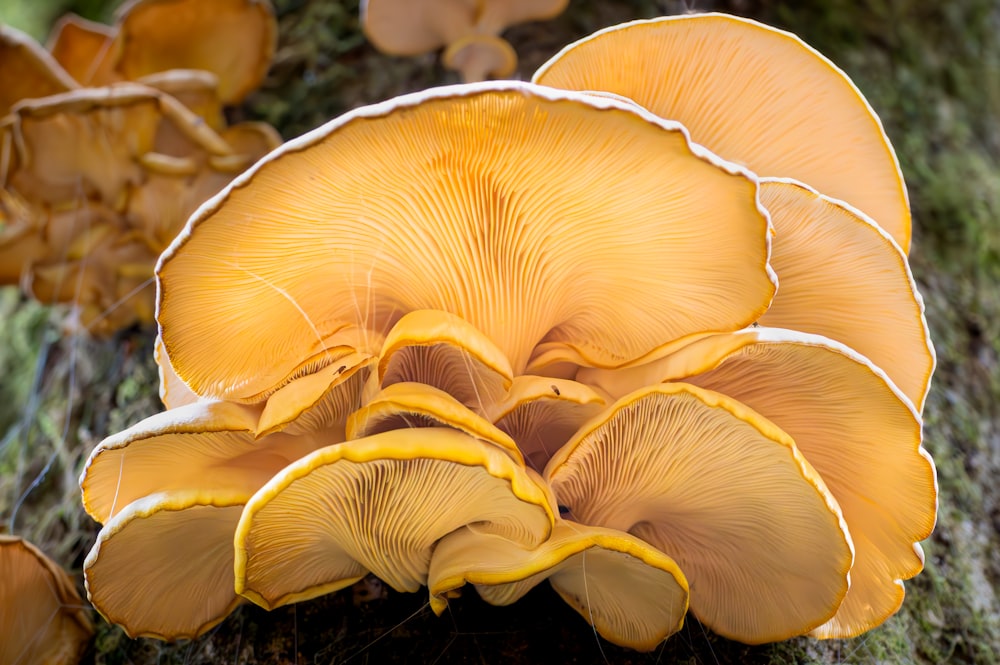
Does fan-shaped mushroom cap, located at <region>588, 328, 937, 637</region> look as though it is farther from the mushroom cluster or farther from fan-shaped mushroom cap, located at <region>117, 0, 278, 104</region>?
fan-shaped mushroom cap, located at <region>117, 0, 278, 104</region>

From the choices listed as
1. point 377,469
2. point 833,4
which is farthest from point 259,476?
point 833,4

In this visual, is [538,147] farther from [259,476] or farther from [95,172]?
[95,172]

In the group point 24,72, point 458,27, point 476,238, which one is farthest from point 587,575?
point 24,72

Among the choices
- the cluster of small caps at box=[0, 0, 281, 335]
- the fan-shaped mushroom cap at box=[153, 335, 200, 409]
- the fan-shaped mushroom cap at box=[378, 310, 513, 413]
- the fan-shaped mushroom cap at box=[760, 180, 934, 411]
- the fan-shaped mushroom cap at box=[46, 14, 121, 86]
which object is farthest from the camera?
the fan-shaped mushroom cap at box=[46, 14, 121, 86]

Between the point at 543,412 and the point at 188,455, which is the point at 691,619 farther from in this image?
the point at 188,455

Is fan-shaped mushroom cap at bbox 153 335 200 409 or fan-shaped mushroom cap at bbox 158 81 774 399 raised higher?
fan-shaped mushroom cap at bbox 158 81 774 399

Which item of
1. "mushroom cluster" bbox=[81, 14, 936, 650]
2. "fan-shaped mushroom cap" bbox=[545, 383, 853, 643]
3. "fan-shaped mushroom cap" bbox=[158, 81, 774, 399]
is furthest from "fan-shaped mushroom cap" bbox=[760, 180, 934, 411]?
"fan-shaped mushroom cap" bbox=[545, 383, 853, 643]

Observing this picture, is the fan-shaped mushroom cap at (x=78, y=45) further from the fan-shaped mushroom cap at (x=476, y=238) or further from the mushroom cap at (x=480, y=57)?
the fan-shaped mushroom cap at (x=476, y=238)
